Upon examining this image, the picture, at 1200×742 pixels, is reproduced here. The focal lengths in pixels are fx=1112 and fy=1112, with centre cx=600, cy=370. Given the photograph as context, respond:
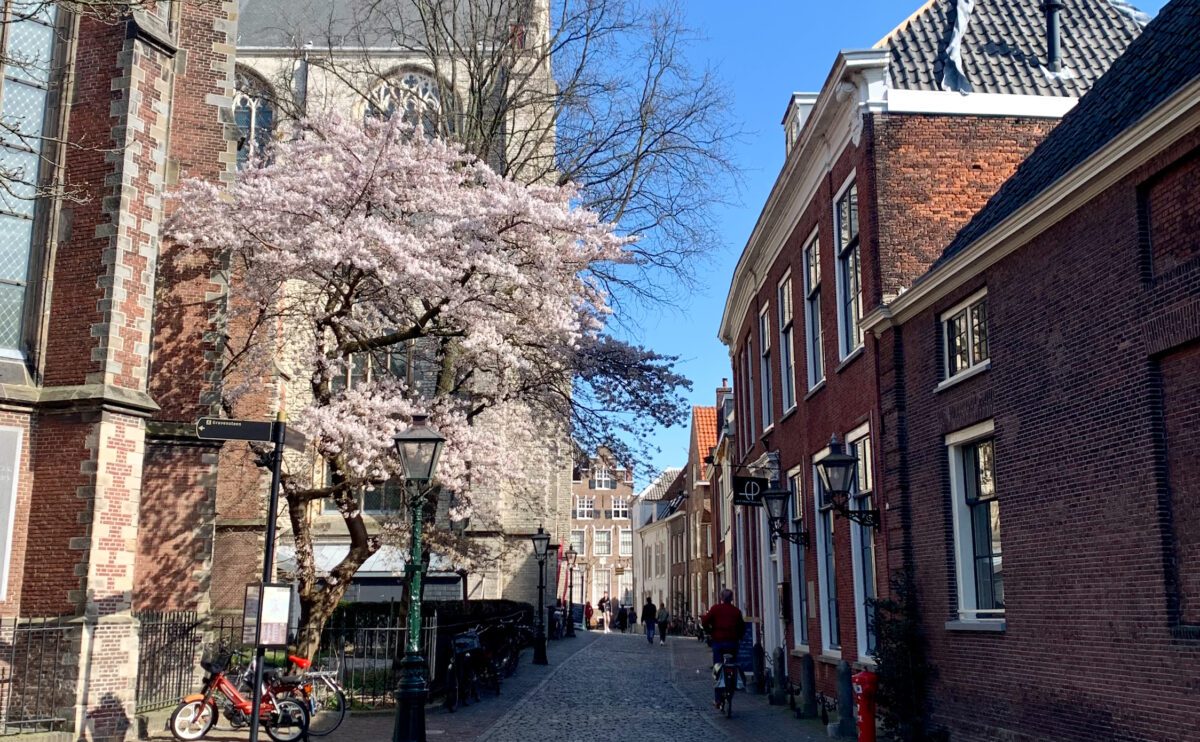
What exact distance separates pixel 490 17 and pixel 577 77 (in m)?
2.13

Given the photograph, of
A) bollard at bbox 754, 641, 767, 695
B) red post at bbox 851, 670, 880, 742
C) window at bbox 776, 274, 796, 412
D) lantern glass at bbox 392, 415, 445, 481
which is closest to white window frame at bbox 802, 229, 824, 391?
window at bbox 776, 274, 796, 412

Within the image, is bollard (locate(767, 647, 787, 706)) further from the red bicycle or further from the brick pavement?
the red bicycle

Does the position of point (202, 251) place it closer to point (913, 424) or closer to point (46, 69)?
point (46, 69)

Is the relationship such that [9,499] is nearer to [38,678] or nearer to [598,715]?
[38,678]

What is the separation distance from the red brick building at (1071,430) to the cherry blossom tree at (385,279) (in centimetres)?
698

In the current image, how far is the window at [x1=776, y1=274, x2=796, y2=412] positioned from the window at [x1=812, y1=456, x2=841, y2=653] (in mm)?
2665

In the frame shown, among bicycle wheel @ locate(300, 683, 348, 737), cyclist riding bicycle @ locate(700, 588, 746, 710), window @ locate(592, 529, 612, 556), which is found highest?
window @ locate(592, 529, 612, 556)

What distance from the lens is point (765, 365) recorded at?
21.8 m

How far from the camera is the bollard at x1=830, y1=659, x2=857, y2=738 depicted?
44.2 ft

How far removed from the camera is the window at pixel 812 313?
17.1m

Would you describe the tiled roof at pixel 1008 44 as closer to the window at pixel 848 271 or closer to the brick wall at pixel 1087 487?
the window at pixel 848 271

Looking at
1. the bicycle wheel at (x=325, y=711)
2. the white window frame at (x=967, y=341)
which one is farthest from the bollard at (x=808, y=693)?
the bicycle wheel at (x=325, y=711)

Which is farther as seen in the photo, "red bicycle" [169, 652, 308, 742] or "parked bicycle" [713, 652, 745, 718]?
"parked bicycle" [713, 652, 745, 718]

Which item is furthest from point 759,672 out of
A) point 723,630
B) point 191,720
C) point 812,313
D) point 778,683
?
point 191,720
